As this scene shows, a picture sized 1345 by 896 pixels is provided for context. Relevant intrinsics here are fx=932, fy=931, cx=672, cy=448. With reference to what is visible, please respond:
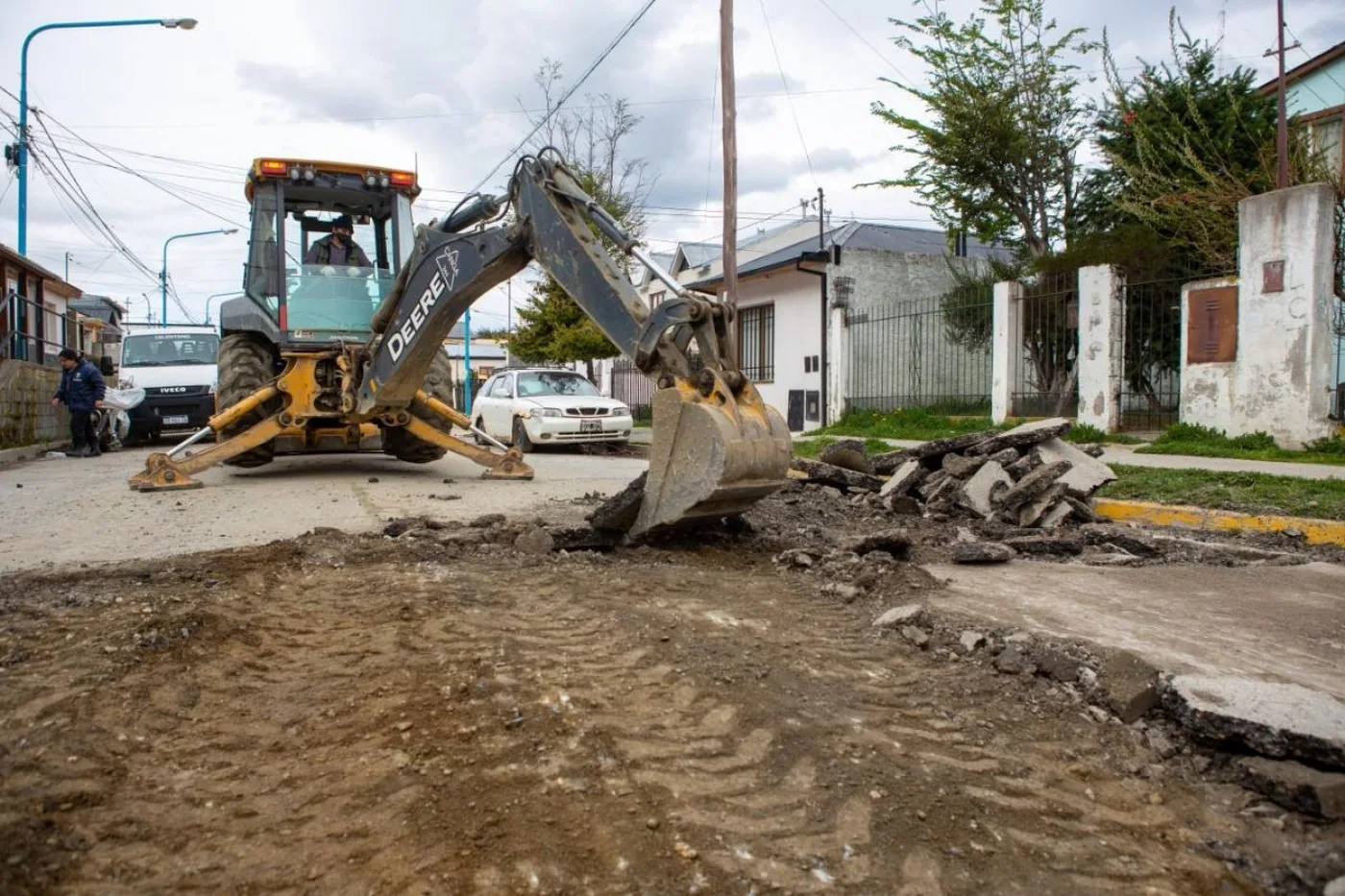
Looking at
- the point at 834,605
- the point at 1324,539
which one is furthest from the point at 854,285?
the point at 834,605

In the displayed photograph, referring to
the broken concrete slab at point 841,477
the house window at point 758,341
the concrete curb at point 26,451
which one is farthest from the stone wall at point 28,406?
the house window at point 758,341

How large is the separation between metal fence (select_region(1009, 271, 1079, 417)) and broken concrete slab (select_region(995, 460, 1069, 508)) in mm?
7563

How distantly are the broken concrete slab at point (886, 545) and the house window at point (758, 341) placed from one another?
16514mm

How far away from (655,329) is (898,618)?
213 cm

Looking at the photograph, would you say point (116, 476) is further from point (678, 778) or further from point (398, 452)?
point (678, 778)

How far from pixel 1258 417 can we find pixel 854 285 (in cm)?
987

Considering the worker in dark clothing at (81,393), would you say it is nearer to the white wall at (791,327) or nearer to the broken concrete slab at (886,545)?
the white wall at (791,327)

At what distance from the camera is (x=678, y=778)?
8.23 feet

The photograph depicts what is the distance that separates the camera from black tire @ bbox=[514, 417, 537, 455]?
15.7m

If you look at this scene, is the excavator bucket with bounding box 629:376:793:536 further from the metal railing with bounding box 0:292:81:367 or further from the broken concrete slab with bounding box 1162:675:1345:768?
the metal railing with bounding box 0:292:81:367

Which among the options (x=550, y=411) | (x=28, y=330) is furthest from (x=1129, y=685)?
(x=28, y=330)

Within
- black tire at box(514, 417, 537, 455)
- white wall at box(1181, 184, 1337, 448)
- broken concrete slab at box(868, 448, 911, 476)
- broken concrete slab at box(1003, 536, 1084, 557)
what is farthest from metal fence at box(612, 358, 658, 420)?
broken concrete slab at box(1003, 536, 1084, 557)

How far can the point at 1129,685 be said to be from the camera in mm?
3184

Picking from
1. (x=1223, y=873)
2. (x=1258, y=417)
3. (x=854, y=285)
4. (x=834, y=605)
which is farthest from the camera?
(x=854, y=285)
